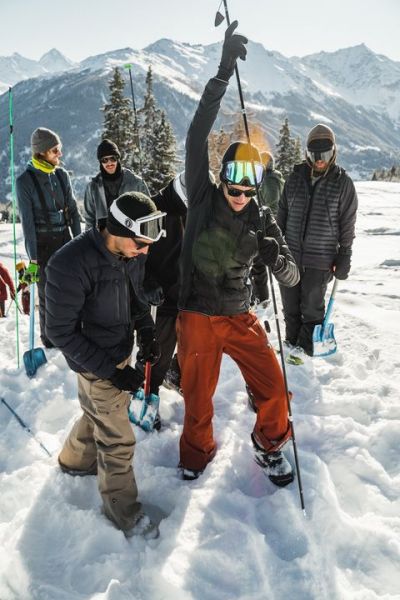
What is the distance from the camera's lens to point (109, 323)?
314 cm

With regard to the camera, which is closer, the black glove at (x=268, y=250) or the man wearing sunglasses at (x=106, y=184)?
the black glove at (x=268, y=250)

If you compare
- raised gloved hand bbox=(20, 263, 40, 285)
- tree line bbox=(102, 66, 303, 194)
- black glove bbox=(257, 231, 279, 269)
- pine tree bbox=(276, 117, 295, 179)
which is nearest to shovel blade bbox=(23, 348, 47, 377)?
Result: raised gloved hand bbox=(20, 263, 40, 285)

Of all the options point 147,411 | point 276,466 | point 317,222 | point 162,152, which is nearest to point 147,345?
point 147,411

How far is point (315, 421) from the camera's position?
14.6 ft

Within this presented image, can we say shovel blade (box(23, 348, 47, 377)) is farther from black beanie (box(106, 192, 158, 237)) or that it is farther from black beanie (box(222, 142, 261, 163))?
black beanie (box(222, 142, 261, 163))

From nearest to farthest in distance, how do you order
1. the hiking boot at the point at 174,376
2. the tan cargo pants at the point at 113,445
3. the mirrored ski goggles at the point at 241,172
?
1. the tan cargo pants at the point at 113,445
2. the mirrored ski goggles at the point at 241,172
3. the hiking boot at the point at 174,376

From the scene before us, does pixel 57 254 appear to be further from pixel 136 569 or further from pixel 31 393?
pixel 31 393

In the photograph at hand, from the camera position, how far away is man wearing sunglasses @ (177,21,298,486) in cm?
352

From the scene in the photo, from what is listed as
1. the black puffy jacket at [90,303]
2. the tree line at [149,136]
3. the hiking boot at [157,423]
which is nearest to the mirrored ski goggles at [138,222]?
the black puffy jacket at [90,303]

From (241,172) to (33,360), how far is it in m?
3.68

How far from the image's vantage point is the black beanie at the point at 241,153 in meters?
3.43

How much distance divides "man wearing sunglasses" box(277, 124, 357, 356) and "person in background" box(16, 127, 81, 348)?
290 centimetres

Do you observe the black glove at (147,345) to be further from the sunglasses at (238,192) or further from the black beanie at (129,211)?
the sunglasses at (238,192)

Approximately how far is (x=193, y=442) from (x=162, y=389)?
1.51 metres
